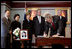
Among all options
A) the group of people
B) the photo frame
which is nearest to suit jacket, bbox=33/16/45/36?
the group of people

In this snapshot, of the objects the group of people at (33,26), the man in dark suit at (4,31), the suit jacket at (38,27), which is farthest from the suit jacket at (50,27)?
the man in dark suit at (4,31)

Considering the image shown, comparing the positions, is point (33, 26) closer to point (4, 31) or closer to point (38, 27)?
point (38, 27)

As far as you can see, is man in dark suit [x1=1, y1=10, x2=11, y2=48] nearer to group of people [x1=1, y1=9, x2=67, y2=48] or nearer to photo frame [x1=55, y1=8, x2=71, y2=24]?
group of people [x1=1, y1=9, x2=67, y2=48]

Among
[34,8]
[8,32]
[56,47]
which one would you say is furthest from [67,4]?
[56,47]

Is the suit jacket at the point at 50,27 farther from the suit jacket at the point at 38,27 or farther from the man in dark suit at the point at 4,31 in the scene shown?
the man in dark suit at the point at 4,31

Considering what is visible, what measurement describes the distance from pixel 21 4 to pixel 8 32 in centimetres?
242

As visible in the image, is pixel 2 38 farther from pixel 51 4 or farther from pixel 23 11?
pixel 51 4

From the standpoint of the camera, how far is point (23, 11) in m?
Answer: 6.09

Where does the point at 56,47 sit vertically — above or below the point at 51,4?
below

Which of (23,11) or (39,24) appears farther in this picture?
(23,11)

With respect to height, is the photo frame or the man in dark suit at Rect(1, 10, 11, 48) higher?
the photo frame

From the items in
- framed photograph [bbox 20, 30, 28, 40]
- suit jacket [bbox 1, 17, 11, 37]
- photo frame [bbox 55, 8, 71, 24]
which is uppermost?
photo frame [bbox 55, 8, 71, 24]

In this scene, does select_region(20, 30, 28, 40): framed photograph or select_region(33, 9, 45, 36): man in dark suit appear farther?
select_region(33, 9, 45, 36): man in dark suit

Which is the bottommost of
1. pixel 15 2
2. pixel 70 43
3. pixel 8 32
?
pixel 70 43
